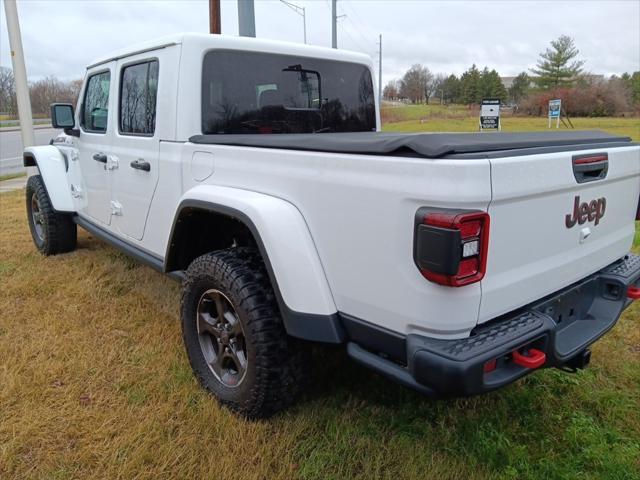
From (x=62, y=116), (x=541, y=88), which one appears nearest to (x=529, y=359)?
(x=62, y=116)

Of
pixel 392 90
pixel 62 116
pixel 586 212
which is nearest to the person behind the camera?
pixel 586 212

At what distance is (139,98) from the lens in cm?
346

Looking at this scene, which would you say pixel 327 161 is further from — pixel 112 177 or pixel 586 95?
pixel 586 95

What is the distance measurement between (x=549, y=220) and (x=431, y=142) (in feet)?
2.08

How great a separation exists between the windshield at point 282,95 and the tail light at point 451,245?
5.97 feet

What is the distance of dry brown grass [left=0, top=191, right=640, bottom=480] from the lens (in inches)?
89.7

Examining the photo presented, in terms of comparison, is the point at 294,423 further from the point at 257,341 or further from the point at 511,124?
the point at 511,124

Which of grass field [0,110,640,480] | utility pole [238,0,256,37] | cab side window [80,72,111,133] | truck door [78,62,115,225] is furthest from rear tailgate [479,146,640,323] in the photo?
utility pole [238,0,256,37]

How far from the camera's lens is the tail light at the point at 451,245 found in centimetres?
165

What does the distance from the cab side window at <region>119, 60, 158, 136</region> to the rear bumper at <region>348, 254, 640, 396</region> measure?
2.11 meters

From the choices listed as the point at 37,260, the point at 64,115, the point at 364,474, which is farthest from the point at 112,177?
the point at 364,474

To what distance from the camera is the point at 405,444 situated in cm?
239

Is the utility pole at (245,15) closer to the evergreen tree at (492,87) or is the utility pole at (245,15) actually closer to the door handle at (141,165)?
the door handle at (141,165)

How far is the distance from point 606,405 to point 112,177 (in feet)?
11.4
